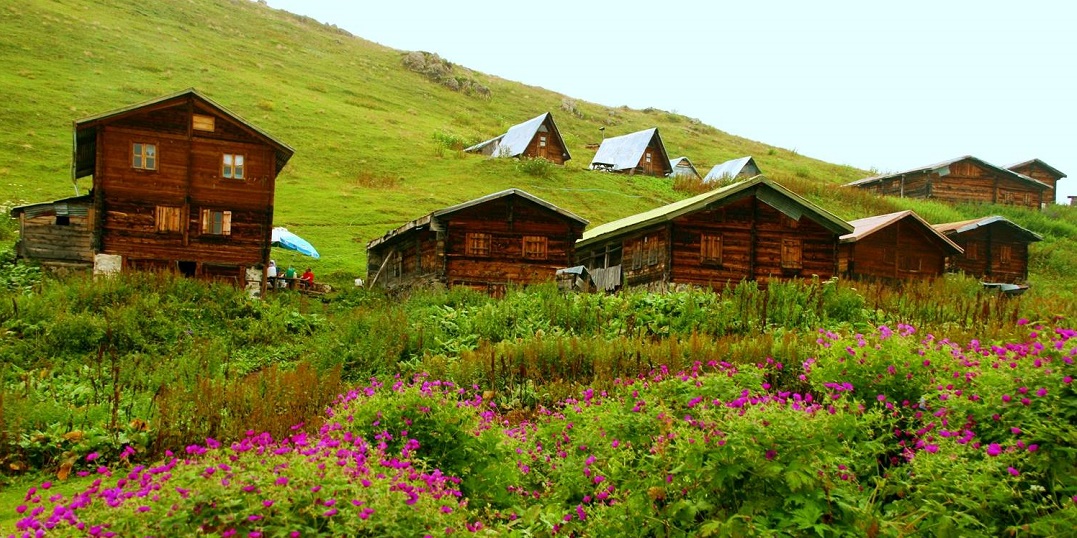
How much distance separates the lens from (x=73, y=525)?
18.7ft

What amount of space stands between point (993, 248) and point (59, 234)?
136 ft

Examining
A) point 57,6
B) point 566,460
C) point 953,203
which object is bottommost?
point 566,460

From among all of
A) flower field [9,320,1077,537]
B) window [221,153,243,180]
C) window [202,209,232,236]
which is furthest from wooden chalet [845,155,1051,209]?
flower field [9,320,1077,537]

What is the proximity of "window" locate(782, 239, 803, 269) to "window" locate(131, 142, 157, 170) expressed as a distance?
878 inches

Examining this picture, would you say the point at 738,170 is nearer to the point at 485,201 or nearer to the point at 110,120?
the point at 485,201

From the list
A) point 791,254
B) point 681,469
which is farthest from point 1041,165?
point 681,469

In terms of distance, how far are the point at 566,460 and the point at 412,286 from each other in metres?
25.5

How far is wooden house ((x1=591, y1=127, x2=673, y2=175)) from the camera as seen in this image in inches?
2827

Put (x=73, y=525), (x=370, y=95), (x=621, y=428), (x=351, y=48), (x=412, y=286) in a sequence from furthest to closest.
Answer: (x=351, y=48) < (x=370, y=95) < (x=412, y=286) < (x=621, y=428) < (x=73, y=525)

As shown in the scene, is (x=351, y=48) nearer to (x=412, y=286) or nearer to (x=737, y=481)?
(x=412, y=286)

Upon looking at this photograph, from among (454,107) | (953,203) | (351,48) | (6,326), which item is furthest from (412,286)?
(351,48)

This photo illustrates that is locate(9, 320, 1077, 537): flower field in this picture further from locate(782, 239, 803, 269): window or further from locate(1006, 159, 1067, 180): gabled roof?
locate(1006, 159, 1067, 180): gabled roof

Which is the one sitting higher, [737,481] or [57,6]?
[57,6]

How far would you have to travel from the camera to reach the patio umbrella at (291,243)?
37.5m
